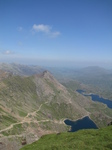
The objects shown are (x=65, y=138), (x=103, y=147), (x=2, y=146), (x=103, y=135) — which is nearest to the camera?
(x=103, y=147)

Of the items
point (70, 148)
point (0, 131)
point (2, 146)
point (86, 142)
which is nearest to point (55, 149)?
point (70, 148)

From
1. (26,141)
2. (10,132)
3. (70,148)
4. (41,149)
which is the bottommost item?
(10,132)

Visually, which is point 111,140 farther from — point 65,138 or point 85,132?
point 65,138

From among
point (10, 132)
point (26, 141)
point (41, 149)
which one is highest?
point (41, 149)

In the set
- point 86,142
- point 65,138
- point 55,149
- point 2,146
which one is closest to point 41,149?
point 55,149

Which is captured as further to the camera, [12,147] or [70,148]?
[12,147]

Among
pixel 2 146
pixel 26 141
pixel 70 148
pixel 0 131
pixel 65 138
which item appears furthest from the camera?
pixel 0 131

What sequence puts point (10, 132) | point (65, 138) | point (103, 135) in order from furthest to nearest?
point (10, 132) → point (65, 138) → point (103, 135)

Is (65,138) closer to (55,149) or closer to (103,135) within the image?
(55,149)

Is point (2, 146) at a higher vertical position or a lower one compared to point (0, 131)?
higher
